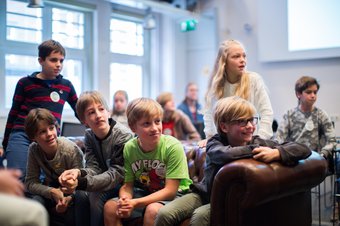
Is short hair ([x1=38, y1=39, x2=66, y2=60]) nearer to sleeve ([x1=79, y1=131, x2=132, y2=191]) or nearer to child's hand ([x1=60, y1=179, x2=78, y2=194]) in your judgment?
sleeve ([x1=79, y1=131, x2=132, y2=191])

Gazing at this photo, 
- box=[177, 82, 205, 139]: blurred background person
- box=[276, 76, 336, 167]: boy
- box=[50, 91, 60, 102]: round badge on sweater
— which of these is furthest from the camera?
box=[177, 82, 205, 139]: blurred background person

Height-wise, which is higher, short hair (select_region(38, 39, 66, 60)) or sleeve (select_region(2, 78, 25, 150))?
short hair (select_region(38, 39, 66, 60))

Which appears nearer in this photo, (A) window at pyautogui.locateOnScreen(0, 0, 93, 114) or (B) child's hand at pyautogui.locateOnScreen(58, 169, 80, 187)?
(B) child's hand at pyautogui.locateOnScreen(58, 169, 80, 187)

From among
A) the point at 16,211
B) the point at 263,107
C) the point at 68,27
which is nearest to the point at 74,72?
the point at 68,27

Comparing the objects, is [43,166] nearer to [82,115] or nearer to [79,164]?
[79,164]

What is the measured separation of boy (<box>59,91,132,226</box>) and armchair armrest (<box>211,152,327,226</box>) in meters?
0.63

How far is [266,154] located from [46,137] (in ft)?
3.98

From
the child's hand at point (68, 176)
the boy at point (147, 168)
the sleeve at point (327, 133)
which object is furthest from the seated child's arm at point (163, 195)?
the sleeve at point (327, 133)

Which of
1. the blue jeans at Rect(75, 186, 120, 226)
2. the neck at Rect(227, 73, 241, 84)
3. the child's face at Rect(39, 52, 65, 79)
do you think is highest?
the child's face at Rect(39, 52, 65, 79)

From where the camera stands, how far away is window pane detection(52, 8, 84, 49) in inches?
207

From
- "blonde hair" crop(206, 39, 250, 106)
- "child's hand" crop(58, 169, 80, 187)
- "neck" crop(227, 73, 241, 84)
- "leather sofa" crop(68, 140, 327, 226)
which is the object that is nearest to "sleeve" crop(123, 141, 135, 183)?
"child's hand" crop(58, 169, 80, 187)

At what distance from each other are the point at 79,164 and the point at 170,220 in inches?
28.5

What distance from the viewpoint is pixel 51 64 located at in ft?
10.0

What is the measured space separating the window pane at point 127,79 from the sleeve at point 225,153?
387cm
